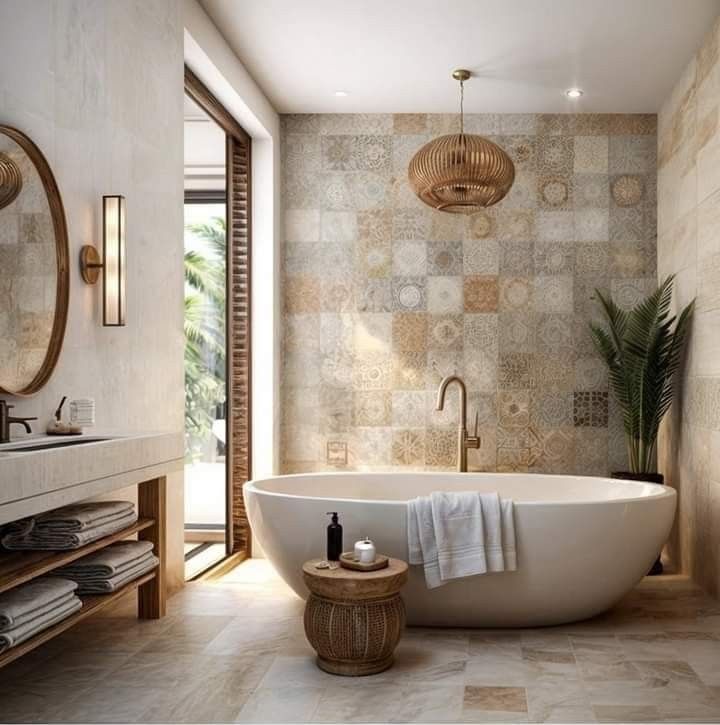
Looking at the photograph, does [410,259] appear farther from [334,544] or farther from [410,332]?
[334,544]

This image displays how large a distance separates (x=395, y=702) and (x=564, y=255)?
339 cm

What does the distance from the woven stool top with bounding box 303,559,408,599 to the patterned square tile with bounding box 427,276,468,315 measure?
8.51 feet

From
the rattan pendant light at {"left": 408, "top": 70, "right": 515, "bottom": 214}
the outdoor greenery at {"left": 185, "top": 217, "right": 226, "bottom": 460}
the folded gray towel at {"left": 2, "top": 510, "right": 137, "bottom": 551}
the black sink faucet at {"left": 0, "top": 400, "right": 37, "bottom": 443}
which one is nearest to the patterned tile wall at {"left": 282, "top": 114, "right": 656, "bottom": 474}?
the outdoor greenery at {"left": 185, "top": 217, "right": 226, "bottom": 460}

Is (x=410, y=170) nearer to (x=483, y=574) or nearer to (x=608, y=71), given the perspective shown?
(x=608, y=71)

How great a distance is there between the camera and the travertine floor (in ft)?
8.72

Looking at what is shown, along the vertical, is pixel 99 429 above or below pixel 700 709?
above

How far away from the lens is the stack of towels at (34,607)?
237cm

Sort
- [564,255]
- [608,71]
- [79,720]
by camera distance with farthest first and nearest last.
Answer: [564,255] → [608,71] → [79,720]

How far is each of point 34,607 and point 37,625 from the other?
5 cm

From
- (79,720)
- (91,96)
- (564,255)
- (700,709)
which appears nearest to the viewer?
(79,720)

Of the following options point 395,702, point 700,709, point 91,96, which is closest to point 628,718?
point 700,709

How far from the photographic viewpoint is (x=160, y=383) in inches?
149

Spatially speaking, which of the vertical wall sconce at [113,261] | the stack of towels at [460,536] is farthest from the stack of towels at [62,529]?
the stack of towels at [460,536]

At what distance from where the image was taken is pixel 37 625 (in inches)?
98.3
